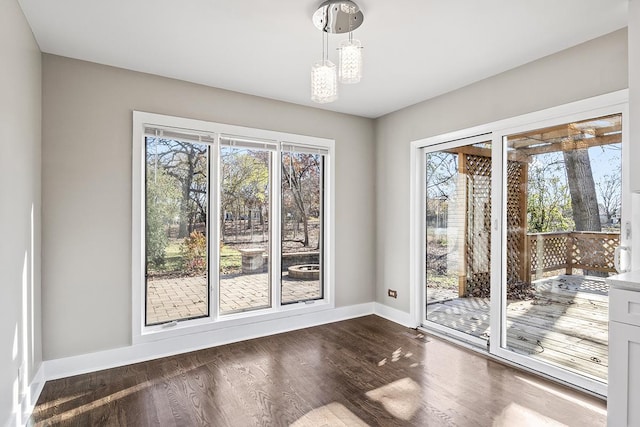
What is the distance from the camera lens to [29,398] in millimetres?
2312

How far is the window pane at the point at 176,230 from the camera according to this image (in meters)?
3.23

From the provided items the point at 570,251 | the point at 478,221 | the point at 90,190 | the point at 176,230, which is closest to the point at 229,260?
the point at 176,230

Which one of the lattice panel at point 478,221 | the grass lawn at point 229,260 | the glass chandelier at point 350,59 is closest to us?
the glass chandelier at point 350,59

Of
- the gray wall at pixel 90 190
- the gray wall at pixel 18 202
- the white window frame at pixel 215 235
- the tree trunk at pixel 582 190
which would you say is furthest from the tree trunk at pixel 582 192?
the gray wall at pixel 18 202

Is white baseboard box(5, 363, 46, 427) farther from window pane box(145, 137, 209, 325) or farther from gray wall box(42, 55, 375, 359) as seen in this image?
window pane box(145, 137, 209, 325)

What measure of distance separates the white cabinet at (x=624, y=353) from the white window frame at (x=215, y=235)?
275 cm

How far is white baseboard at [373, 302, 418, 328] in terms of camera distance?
402 cm

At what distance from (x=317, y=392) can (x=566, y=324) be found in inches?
79.7

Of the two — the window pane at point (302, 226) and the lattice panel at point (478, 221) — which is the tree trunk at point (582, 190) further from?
the window pane at point (302, 226)

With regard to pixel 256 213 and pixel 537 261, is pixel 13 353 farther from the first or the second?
pixel 537 261

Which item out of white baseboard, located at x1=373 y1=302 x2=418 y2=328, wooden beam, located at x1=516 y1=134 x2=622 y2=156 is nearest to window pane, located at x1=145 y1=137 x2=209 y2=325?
white baseboard, located at x1=373 y1=302 x2=418 y2=328

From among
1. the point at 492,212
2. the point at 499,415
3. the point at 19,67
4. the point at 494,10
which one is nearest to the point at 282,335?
the point at 499,415

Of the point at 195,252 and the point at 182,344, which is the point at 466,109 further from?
the point at 182,344

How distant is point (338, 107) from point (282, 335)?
8.59 feet
